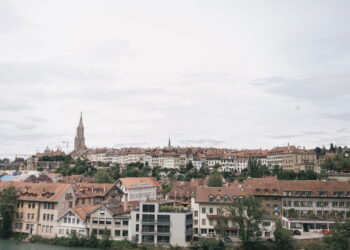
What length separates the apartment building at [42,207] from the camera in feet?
163

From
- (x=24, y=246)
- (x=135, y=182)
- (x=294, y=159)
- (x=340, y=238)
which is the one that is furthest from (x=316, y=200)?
(x=294, y=159)

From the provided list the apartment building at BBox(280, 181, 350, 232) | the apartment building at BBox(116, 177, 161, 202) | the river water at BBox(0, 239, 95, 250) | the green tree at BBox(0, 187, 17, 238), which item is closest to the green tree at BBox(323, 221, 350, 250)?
the apartment building at BBox(280, 181, 350, 232)

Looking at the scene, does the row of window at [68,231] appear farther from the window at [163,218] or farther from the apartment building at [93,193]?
the window at [163,218]

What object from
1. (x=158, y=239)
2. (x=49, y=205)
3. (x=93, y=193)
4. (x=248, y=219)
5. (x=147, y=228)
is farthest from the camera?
(x=93, y=193)

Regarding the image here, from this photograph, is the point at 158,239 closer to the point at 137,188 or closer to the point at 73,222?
the point at 73,222

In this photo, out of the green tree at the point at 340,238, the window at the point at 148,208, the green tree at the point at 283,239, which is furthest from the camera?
the window at the point at 148,208

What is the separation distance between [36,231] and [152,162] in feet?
304

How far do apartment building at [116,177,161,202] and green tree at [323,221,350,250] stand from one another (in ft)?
135

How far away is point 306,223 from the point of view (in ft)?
156

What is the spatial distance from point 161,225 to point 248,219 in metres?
11.1

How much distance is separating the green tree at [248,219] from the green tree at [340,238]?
8575mm

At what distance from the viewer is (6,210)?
4991 centimetres

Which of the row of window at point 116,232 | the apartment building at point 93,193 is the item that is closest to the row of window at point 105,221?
the row of window at point 116,232

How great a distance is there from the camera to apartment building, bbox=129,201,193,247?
143ft
